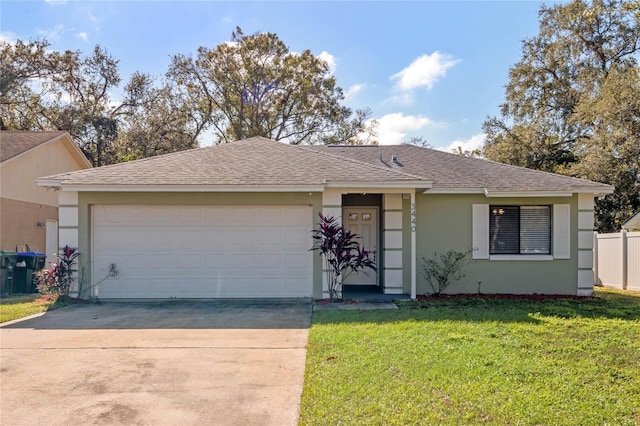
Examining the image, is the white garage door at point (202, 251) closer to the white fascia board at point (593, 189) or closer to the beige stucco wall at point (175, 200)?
the beige stucco wall at point (175, 200)

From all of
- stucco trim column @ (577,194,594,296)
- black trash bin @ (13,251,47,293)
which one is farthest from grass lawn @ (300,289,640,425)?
black trash bin @ (13,251,47,293)

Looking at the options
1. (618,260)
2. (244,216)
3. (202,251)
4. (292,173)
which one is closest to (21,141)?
(202,251)

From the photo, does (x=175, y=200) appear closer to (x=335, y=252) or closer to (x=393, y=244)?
(x=335, y=252)

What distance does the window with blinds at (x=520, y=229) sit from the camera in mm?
11898

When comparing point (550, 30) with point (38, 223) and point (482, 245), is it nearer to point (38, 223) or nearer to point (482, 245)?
point (482, 245)

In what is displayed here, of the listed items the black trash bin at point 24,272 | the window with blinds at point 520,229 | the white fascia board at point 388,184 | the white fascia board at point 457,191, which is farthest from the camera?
the black trash bin at point 24,272

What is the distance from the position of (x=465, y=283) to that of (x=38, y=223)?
1441 centimetres

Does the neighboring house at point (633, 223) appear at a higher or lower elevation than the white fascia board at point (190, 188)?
lower

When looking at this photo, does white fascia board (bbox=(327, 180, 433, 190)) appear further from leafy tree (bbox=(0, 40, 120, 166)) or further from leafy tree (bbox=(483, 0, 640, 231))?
leafy tree (bbox=(0, 40, 120, 166))

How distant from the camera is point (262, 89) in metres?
30.6

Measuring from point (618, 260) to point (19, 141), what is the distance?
20352mm

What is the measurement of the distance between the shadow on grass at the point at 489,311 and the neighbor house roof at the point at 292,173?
2.62 metres

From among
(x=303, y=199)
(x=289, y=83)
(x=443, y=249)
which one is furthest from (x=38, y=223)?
(x=289, y=83)

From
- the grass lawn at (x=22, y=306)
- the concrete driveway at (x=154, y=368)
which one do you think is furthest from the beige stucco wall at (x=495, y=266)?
the grass lawn at (x=22, y=306)
